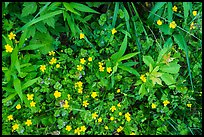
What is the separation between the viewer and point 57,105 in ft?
6.86

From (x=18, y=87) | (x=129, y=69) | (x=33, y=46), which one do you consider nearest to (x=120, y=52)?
(x=129, y=69)

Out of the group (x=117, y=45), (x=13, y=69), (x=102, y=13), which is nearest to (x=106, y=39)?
(x=117, y=45)

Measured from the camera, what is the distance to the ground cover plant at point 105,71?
2.03 metres

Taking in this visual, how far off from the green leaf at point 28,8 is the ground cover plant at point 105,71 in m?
0.03

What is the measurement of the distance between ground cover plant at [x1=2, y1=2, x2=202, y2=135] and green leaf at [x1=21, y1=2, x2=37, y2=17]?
0.10 ft

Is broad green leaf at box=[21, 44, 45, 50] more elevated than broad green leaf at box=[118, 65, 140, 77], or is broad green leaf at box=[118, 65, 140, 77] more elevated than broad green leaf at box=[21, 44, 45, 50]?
broad green leaf at box=[21, 44, 45, 50]

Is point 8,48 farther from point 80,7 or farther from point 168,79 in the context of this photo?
point 168,79

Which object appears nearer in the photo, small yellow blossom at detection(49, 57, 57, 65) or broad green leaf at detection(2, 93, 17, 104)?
broad green leaf at detection(2, 93, 17, 104)

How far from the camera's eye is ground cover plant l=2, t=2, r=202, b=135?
203cm


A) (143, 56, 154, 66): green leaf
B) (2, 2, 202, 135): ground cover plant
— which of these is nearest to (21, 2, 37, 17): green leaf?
(2, 2, 202, 135): ground cover plant

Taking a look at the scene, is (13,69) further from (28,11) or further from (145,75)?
(145,75)

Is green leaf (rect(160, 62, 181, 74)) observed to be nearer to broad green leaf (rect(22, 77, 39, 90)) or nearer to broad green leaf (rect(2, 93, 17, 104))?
broad green leaf (rect(22, 77, 39, 90))

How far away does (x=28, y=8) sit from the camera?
1.94 meters

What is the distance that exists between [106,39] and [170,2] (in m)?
0.49
